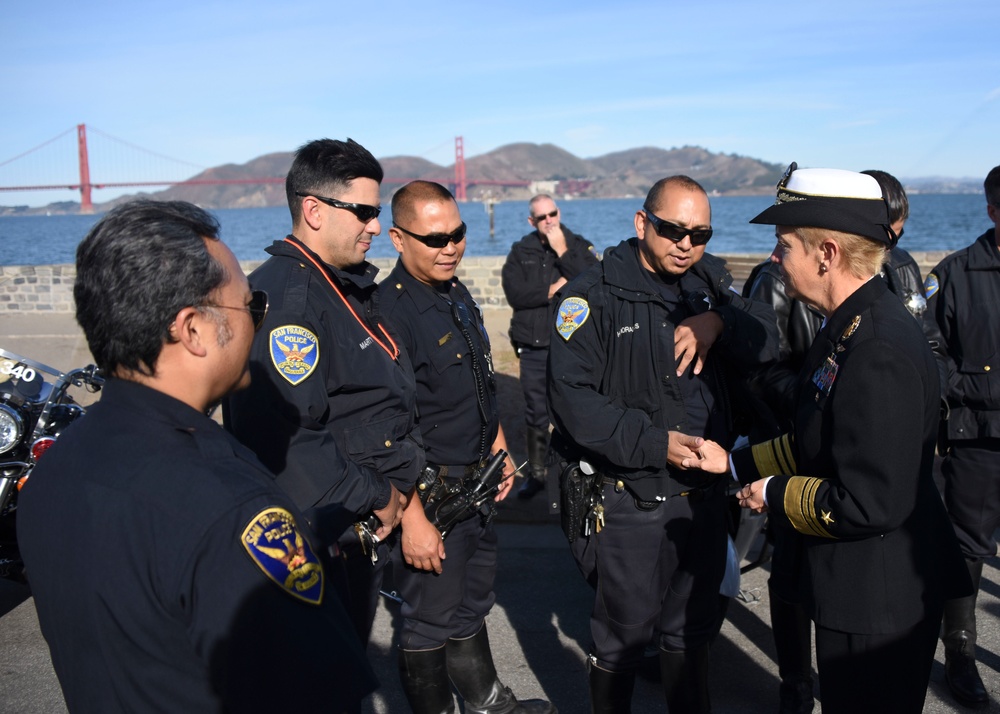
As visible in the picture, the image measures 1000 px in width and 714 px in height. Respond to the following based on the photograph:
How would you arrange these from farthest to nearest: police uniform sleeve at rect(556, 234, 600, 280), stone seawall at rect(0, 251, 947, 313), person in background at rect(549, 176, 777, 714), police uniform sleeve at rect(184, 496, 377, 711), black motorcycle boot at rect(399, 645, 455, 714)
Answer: stone seawall at rect(0, 251, 947, 313), police uniform sleeve at rect(556, 234, 600, 280), black motorcycle boot at rect(399, 645, 455, 714), person in background at rect(549, 176, 777, 714), police uniform sleeve at rect(184, 496, 377, 711)

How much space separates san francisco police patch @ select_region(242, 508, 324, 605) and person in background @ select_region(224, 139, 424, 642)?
0.72 metres

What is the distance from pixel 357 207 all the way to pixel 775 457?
63.3 inches

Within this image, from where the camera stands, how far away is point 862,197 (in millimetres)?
2248

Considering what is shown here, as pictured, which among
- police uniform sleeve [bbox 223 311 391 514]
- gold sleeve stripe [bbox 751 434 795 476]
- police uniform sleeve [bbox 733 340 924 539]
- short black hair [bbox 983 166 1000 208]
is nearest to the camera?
police uniform sleeve [bbox 733 340 924 539]

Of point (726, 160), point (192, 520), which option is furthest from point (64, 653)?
point (726, 160)

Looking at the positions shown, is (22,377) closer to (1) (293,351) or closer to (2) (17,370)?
(2) (17,370)

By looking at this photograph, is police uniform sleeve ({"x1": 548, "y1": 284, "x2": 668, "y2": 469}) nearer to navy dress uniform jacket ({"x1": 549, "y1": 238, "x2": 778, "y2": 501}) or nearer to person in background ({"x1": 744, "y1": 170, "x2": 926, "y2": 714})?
navy dress uniform jacket ({"x1": 549, "y1": 238, "x2": 778, "y2": 501})

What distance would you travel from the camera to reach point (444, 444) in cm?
323

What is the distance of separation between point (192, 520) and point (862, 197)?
1904 mm

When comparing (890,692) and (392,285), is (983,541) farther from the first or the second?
(392,285)

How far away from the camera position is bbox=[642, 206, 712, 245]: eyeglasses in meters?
3.02

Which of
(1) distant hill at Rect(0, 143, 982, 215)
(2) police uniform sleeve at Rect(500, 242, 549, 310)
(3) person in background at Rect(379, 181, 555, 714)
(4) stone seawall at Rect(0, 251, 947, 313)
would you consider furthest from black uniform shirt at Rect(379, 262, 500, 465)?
(1) distant hill at Rect(0, 143, 982, 215)

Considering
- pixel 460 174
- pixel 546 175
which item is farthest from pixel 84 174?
pixel 546 175

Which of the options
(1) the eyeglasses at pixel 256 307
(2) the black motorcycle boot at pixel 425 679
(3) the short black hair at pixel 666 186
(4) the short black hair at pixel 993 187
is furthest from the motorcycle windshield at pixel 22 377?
(4) the short black hair at pixel 993 187
